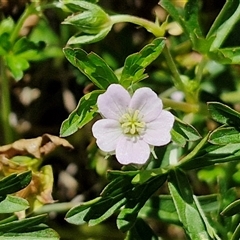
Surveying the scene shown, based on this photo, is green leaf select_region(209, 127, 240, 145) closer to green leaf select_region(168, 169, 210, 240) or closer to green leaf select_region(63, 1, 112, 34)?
green leaf select_region(168, 169, 210, 240)

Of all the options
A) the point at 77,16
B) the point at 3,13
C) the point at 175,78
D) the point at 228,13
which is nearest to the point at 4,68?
the point at 3,13

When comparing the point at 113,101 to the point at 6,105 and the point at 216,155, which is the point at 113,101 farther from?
the point at 6,105

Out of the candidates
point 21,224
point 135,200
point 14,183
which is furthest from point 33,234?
point 135,200

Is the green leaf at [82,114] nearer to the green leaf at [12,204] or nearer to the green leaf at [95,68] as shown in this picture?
the green leaf at [95,68]

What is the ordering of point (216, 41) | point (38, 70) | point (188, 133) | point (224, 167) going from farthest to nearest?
point (38, 70), point (224, 167), point (216, 41), point (188, 133)

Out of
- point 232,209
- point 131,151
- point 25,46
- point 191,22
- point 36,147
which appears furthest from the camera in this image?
point 25,46

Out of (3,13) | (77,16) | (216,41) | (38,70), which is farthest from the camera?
(38,70)

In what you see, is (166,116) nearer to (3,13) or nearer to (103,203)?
(103,203)
